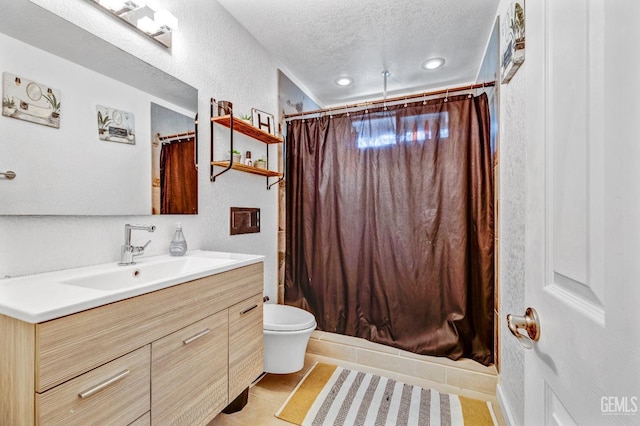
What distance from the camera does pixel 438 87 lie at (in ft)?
9.52

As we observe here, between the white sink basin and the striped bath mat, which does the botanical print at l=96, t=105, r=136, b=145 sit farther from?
the striped bath mat

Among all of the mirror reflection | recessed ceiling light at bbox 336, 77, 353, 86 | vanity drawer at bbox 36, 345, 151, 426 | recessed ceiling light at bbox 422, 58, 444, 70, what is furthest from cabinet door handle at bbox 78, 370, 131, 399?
recessed ceiling light at bbox 422, 58, 444, 70

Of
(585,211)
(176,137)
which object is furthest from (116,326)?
(585,211)

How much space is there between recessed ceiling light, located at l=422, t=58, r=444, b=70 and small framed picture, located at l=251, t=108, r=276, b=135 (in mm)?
1443

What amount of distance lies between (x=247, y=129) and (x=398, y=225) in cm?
135

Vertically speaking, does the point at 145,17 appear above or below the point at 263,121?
above

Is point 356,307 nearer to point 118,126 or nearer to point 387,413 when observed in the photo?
point 387,413

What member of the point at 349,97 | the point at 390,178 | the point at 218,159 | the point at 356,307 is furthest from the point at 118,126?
the point at 349,97

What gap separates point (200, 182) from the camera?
1712mm

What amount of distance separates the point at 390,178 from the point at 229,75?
141 centimetres

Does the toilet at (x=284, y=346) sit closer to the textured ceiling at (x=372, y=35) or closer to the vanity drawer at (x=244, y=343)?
the vanity drawer at (x=244, y=343)

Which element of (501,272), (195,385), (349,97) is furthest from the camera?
(349,97)

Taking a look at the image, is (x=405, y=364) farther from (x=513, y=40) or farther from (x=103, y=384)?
(x=513, y=40)

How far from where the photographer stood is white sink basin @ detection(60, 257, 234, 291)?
106 cm
